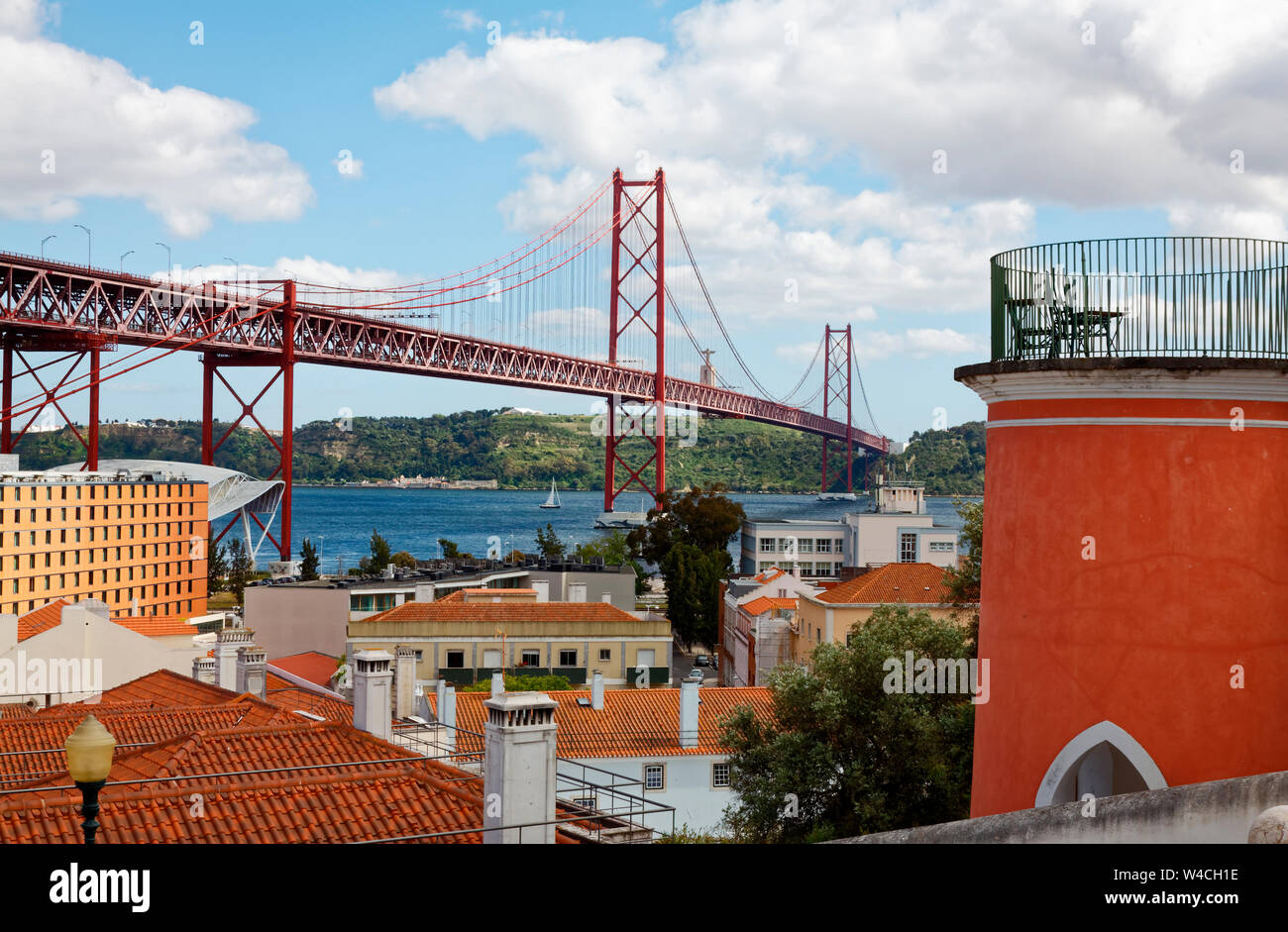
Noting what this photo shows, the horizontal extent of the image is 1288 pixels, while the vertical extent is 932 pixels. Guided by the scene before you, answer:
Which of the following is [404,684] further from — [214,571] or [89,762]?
[214,571]

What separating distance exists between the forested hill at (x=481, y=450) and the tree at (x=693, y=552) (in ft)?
267

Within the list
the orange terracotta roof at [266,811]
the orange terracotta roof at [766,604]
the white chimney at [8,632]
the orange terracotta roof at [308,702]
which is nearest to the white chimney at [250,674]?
the orange terracotta roof at [308,702]

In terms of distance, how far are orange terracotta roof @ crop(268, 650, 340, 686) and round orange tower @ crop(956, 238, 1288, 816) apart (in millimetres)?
22817

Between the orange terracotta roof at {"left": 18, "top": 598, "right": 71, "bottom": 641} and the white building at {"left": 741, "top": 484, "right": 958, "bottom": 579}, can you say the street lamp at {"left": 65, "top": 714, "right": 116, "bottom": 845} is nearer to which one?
the orange terracotta roof at {"left": 18, "top": 598, "right": 71, "bottom": 641}

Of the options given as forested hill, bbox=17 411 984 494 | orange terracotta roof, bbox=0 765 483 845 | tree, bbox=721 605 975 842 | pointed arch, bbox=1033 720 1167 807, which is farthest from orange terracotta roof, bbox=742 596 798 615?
forested hill, bbox=17 411 984 494

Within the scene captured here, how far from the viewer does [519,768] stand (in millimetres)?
7578

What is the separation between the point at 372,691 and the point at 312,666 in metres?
17.6

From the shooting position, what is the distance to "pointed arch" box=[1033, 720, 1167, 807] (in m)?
5.45

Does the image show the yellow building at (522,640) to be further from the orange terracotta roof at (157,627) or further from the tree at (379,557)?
the tree at (379,557)

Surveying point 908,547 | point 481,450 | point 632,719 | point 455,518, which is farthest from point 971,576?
point 481,450

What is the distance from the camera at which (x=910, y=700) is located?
13.2 metres

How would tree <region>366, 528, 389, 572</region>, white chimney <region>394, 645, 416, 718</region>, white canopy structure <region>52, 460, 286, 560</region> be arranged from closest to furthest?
white chimney <region>394, 645, 416, 718</region>, tree <region>366, 528, 389, 572</region>, white canopy structure <region>52, 460, 286, 560</region>

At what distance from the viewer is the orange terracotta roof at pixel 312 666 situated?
27297 millimetres
